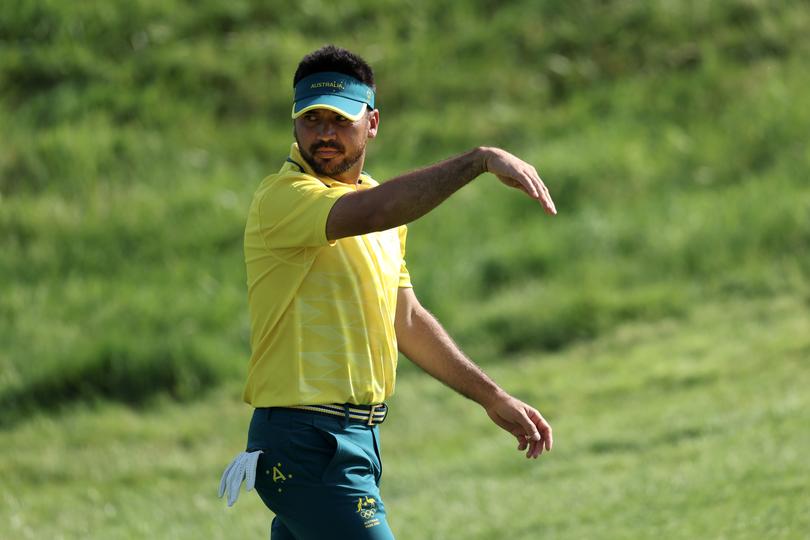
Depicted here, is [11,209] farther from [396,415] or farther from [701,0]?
[701,0]

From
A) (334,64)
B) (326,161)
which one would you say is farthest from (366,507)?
(334,64)

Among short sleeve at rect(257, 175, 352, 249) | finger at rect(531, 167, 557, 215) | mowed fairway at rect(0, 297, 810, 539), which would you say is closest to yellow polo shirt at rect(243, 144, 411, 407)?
short sleeve at rect(257, 175, 352, 249)

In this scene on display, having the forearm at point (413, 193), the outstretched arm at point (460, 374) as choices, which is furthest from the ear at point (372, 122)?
the forearm at point (413, 193)

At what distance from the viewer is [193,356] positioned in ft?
41.0

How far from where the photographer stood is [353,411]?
14.9 feet

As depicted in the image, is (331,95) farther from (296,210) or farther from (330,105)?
(296,210)

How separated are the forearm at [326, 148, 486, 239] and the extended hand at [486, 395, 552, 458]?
0.96 meters

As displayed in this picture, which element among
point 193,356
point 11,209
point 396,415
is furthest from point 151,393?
point 11,209

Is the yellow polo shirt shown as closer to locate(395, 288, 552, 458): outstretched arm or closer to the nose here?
the nose

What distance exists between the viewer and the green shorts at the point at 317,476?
4.39 metres

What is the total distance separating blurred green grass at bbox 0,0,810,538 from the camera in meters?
10.0

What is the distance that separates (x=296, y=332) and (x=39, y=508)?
5.75 meters

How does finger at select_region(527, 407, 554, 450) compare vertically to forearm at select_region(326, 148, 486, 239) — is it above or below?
below

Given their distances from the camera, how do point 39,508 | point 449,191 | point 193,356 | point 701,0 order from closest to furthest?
point 449,191 < point 39,508 < point 193,356 < point 701,0
